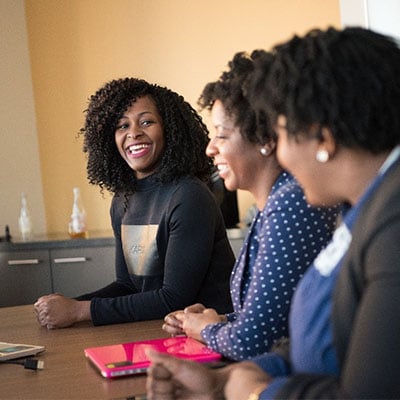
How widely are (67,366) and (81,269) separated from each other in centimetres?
287

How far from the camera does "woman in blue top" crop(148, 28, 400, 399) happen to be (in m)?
1.00

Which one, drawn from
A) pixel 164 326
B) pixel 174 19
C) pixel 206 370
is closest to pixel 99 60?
pixel 174 19

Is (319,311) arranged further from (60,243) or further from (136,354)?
(60,243)

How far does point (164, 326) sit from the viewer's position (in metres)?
1.99

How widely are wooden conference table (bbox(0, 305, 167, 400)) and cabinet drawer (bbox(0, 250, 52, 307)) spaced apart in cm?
220

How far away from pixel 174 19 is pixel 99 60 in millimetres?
643

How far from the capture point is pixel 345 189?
1.16 metres

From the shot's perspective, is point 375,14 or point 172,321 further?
point 375,14

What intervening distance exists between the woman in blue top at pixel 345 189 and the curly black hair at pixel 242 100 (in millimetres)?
Answer: 524

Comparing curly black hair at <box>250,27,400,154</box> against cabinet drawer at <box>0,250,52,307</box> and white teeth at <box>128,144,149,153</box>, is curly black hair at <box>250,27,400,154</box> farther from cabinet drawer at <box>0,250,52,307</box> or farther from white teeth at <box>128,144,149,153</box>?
cabinet drawer at <box>0,250,52,307</box>

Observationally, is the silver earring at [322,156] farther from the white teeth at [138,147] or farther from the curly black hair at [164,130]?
the white teeth at [138,147]

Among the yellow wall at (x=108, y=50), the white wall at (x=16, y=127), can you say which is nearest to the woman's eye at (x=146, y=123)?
the yellow wall at (x=108, y=50)

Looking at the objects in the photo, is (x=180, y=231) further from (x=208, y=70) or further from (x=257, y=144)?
(x=208, y=70)

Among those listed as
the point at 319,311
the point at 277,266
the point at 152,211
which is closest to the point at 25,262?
the point at 152,211
